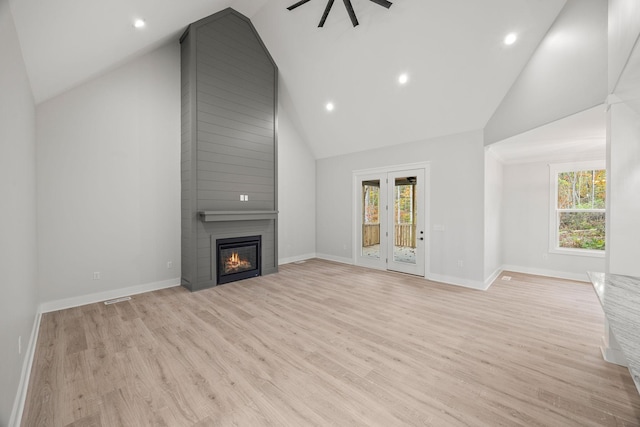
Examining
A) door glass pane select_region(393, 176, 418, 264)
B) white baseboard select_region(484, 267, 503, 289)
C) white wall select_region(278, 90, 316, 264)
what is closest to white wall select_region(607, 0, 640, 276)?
white baseboard select_region(484, 267, 503, 289)

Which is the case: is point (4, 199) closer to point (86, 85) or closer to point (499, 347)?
point (86, 85)

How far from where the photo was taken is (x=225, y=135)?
4.78 meters

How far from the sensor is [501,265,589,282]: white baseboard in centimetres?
508

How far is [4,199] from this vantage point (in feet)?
5.75

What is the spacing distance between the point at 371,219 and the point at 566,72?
395cm

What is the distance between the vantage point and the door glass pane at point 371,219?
19.7ft

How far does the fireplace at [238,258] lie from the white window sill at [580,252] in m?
5.97

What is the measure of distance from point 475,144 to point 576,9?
1973mm

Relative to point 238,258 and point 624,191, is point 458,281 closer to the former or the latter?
point 624,191

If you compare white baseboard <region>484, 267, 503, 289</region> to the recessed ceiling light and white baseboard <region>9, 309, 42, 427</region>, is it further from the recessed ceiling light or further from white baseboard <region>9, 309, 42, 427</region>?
white baseboard <region>9, 309, 42, 427</region>

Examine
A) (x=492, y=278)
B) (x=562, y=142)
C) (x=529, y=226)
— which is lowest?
(x=492, y=278)

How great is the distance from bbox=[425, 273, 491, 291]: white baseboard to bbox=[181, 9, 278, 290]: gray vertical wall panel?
317 cm

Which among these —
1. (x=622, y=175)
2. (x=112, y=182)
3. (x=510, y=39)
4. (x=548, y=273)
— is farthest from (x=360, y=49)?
(x=548, y=273)

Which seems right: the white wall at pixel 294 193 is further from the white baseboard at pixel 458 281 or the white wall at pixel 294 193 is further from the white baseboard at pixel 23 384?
the white baseboard at pixel 23 384
